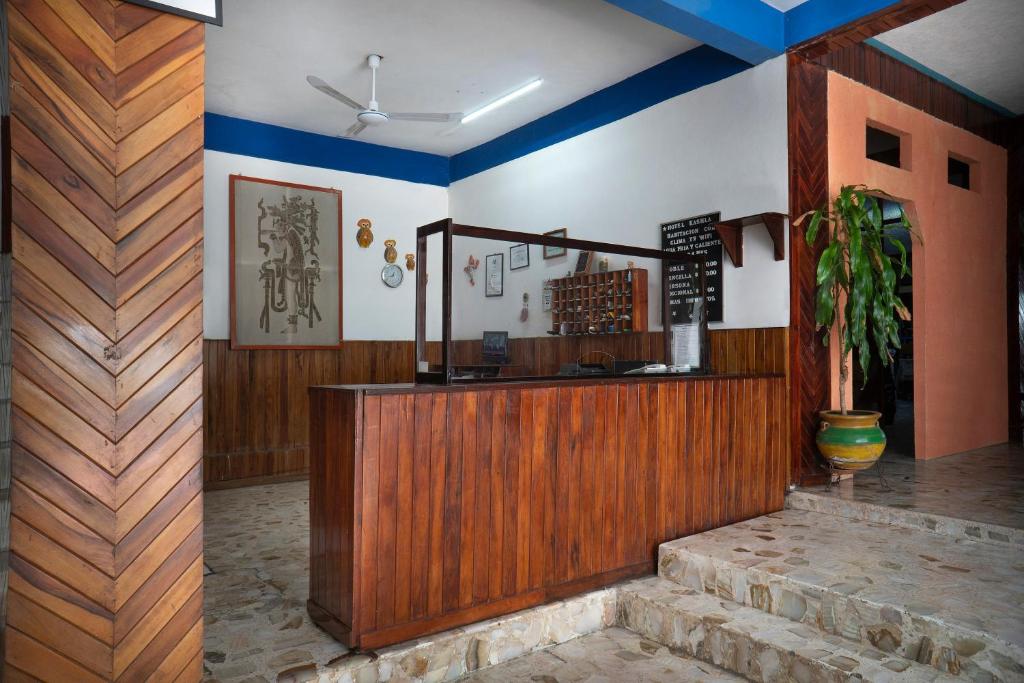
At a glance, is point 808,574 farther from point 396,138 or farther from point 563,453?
point 396,138

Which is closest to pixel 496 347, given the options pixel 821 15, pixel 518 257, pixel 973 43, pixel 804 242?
pixel 518 257

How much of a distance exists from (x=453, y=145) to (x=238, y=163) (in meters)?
2.21

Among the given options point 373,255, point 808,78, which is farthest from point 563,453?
point 373,255

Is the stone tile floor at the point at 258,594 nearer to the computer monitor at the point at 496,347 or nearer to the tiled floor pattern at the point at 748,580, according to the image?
the tiled floor pattern at the point at 748,580

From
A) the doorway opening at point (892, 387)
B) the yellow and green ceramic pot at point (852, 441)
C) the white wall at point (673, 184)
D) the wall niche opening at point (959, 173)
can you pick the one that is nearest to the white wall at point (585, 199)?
the white wall at point (673, 184)

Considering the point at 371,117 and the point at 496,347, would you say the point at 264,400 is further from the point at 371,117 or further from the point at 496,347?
the point at 496,347

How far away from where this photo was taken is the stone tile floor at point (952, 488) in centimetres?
372

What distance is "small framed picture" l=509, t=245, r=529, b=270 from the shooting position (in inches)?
141

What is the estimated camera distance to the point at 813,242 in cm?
428

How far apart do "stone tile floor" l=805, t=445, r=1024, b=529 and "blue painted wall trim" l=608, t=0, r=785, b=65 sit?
2926 mm

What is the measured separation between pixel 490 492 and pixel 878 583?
1747 mm

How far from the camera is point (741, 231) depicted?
459 cm

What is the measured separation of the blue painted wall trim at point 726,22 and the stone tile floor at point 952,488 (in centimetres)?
293

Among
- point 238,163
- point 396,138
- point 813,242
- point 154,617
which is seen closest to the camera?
point 154,617
